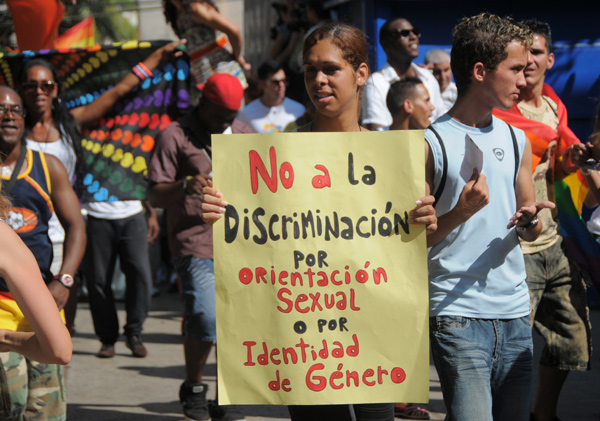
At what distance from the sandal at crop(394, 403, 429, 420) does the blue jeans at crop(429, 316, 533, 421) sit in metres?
2.13

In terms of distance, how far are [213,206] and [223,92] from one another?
2.25 metres

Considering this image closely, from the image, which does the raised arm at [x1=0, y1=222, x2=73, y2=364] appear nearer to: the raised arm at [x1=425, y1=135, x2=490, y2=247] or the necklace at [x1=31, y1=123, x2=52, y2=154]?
the raised arm at [x1=425, y1=135, x2=490, y2=247]

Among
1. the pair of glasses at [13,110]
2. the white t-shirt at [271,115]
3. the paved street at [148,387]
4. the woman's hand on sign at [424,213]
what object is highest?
the woman's hand on sign at [424,213]

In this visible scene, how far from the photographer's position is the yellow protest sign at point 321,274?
2969 mm

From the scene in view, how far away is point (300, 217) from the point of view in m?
2.98

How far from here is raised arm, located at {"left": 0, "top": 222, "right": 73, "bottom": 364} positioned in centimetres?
230

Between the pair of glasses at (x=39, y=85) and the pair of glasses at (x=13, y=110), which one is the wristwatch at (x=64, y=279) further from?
the pair of glasses at (x=39, y=85)

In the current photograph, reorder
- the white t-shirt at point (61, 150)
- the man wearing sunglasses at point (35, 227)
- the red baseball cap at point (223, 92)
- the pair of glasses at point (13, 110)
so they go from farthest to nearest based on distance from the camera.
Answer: the white t-shirt at point (61, 150)
the red baseball cap at point (223, 92)
the pair of glasses at point (13, 110)
the man wearing sunglasses at point (35, 227)

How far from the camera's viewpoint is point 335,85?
3250 millimetres

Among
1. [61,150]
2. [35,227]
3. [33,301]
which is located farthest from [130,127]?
[33,301]

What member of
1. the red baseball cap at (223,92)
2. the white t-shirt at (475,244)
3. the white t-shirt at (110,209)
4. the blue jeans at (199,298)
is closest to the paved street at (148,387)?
the blue jeans at (199,298)

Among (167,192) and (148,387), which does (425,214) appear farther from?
(148,387)

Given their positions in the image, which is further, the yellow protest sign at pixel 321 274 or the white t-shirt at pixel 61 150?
the white t-shirt at pixel 61 150

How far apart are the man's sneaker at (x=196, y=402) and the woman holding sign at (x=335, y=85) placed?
2108mm
